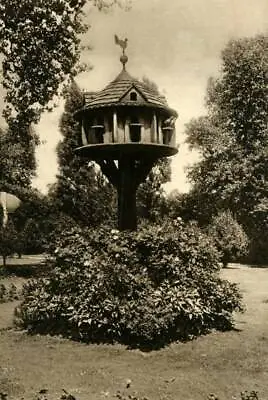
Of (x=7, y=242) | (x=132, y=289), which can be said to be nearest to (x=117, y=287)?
(x=132, y=289)

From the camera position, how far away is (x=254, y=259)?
30953 mm

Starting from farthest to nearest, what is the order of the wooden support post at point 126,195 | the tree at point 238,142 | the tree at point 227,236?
the tree at point 238,142
the tree at point 227,236
the wooden support post at point 126,195

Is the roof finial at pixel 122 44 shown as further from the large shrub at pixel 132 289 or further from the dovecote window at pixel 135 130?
the large shrub at pixel 132 289

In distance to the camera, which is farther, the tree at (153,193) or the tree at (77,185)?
the tree at (153,193)

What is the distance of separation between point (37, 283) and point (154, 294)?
2.99 meters

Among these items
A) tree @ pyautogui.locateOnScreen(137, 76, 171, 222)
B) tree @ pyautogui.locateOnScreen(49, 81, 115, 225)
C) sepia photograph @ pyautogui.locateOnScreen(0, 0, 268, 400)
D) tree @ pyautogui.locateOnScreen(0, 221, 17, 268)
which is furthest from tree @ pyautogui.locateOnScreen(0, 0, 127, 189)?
tree @ pyautogui.locateOnScreen(137, 76, 171, 222)

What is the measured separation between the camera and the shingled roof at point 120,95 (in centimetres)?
1195

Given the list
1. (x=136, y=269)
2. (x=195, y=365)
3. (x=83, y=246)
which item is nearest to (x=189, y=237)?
(x=136, y=269)

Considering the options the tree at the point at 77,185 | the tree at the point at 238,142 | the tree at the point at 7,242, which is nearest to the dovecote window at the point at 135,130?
the tree at the point at 7,242

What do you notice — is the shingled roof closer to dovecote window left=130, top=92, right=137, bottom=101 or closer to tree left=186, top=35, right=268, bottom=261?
dovecote window left=130, top=92, right=137, bottom=101

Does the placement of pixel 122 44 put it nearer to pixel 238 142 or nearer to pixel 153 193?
pixel 153 193

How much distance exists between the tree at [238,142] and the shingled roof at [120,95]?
58.8ft

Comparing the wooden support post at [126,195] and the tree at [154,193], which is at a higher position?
the tree at [154,193]

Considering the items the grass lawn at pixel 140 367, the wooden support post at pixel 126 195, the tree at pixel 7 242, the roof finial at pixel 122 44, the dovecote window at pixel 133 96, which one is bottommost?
the grass lawn at pixel 140 367
